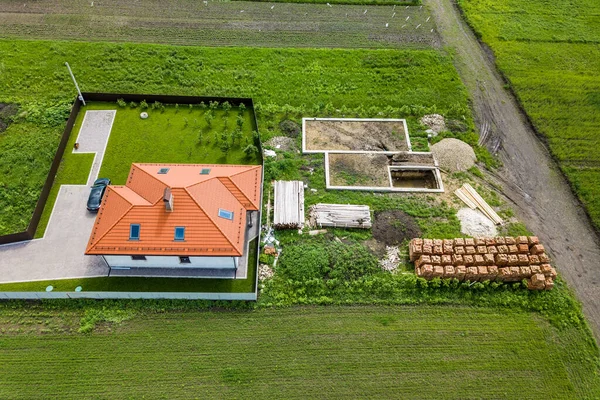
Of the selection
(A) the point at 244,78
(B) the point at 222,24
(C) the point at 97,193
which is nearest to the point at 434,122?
(A) the point at 244,78

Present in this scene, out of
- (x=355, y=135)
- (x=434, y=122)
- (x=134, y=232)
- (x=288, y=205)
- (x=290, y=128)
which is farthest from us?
(x=434, y=122)

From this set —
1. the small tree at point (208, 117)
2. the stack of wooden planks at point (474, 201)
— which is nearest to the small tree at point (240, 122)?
the small tree at point (208, 117)

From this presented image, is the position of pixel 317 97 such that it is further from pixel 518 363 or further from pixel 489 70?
pixel 518 363

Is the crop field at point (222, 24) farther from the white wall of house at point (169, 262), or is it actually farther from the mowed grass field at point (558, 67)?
the white wall of house at point (169, 262)

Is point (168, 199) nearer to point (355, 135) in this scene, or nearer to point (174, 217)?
point (174, 217)

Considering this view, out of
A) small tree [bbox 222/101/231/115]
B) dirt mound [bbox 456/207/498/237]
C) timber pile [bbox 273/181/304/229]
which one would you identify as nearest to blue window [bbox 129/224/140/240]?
timber pile [bbox 273/181/304/229]
